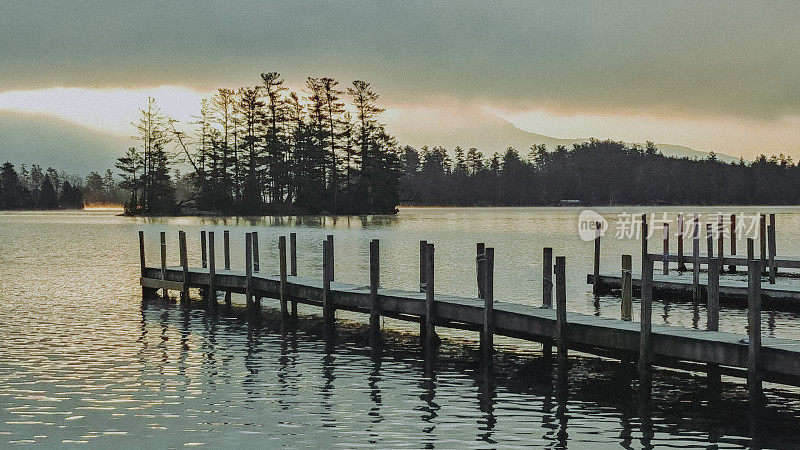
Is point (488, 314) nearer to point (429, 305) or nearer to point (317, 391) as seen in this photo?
point (429, 305)

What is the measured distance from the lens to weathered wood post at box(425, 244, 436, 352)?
21.8 metres

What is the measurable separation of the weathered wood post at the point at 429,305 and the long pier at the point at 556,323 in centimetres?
2

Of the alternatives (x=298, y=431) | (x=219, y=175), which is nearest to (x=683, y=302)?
(x=298, y=431)

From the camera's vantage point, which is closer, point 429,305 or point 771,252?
point 429,305

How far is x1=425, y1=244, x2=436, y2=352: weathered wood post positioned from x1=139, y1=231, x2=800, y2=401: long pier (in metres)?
0.02

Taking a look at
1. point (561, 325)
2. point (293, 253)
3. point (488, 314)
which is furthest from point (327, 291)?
point (561, 325)

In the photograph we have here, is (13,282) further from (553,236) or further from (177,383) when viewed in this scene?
(553,236)

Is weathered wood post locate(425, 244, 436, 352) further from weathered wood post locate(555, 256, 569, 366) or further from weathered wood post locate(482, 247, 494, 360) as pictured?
weathered wood post locate(555, 256, 569, 366)

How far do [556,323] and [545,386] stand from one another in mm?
1545

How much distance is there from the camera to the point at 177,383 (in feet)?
59.6

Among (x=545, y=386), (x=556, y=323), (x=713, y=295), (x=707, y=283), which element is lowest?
(x=545, y=386)

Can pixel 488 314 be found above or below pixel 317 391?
above

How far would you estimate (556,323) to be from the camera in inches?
756

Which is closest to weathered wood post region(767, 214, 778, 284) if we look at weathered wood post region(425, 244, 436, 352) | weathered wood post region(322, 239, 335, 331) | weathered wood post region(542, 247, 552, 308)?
weathered wood post region(542, 247, 552, 308)
